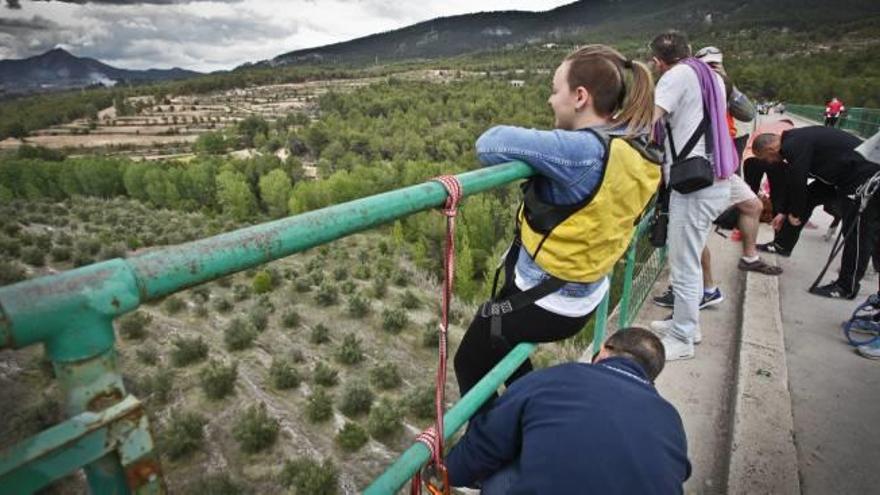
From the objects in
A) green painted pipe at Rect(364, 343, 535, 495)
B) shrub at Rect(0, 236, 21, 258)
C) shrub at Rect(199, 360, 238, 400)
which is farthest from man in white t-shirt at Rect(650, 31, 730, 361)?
shrub at Rect(0, 236, 21, 258)

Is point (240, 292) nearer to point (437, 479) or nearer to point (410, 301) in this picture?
point (410, 301)

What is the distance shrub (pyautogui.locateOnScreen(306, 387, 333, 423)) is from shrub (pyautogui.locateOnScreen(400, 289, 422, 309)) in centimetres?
1088

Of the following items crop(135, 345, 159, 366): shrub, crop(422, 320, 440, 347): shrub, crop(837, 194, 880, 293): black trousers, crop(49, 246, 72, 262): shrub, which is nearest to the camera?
crop(837, 194, 880, 293): black trousers

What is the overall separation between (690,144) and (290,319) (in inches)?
910

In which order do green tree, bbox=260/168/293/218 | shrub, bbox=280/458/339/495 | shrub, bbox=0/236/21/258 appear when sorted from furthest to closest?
green tree, bbox=260/168/293/218 → shrub, bbox=0/236/21/258 → shrub, bbox=280/458/339/495

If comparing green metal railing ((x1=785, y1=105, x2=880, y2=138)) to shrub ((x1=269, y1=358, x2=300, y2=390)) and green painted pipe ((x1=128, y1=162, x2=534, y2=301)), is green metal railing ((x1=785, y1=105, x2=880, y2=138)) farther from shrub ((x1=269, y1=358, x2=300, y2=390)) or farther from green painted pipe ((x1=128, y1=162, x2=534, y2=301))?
shrub ((x1=269, y1=358, x2=300, y2=390))

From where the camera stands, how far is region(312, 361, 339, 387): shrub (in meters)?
17.6

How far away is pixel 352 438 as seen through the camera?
1346 centimetres

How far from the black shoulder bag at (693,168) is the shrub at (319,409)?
14250 mm

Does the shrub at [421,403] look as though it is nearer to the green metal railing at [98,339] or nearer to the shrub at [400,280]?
the green metal railing at [98,339]

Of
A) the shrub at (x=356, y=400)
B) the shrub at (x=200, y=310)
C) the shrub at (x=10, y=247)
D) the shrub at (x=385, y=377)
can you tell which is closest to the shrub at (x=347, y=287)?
the shrub at (x=200, y=310)

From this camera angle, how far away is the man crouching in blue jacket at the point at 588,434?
1077mm

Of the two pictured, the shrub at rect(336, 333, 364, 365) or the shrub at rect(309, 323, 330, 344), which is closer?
the shrub at rect(336, 333, 364, 365)

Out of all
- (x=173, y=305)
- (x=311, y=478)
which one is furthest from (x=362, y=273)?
(x=311, y=478)
